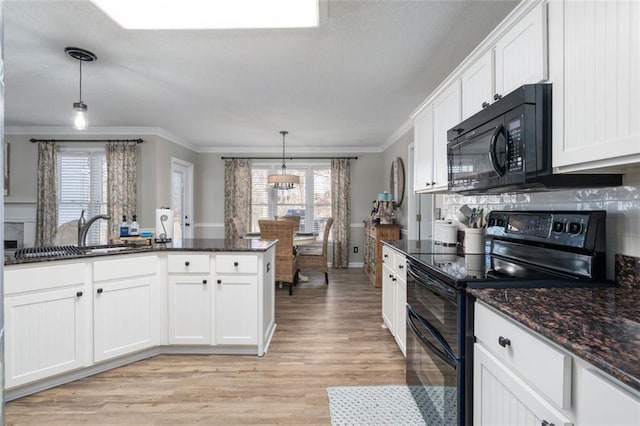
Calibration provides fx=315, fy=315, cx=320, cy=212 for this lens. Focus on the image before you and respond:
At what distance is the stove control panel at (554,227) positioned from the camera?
4.21 ft

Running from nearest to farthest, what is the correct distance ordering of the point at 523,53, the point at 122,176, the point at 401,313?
the point at 523,53
the point at 401,313
the point at 122,176

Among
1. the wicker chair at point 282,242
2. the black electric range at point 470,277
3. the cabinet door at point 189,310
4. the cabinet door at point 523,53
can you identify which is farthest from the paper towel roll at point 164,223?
the cabinet door at point 523,53

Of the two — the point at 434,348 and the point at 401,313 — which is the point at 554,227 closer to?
the point at 434,348

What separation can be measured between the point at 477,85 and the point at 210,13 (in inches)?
64.8

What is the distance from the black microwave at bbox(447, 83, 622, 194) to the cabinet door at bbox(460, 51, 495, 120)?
15 cm

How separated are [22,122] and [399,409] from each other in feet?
20.1

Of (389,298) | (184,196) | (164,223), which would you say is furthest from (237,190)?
(389,298)

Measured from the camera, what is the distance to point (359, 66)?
8.84 ft

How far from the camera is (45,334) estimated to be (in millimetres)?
2002

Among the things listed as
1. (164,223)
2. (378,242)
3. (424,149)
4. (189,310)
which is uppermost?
(424,149)

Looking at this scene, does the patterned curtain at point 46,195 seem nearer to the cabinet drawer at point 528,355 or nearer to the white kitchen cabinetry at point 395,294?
the white kitchen cabinetry at point 395,294

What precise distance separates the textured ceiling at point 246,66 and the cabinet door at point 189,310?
181cm

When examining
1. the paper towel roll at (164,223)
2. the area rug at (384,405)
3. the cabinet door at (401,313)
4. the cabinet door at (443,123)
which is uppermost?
the cabinet door at (443,123)

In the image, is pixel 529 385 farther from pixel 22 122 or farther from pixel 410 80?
pixel 22 122
